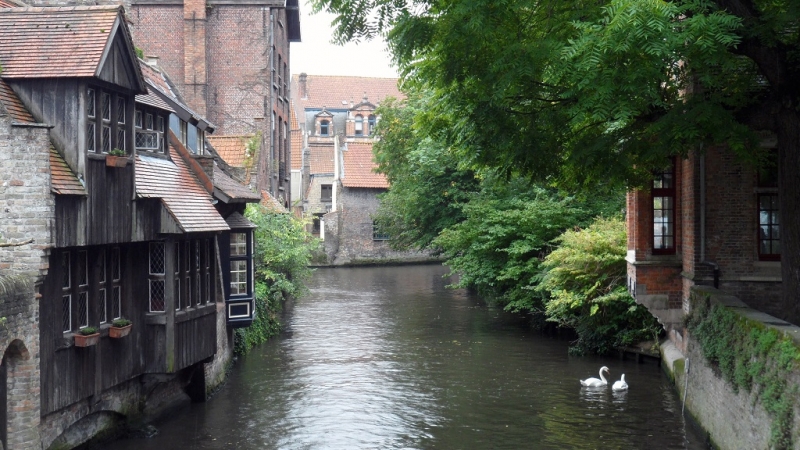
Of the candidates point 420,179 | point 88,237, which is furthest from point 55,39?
point 420,179

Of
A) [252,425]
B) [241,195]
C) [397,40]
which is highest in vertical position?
[397,40]

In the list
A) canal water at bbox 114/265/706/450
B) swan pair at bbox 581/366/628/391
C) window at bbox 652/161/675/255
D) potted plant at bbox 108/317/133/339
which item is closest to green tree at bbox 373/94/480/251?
canal water at bbox 114/265/706/450

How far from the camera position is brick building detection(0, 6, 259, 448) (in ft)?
38.7

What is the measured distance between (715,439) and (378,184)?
4437 centimetres

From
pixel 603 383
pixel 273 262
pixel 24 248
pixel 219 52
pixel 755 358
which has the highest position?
pixel 219 52

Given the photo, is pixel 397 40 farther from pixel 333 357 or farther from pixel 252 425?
pixel 333 357

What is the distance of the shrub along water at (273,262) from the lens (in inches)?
1003

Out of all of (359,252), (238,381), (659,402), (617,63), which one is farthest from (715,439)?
(359,252)

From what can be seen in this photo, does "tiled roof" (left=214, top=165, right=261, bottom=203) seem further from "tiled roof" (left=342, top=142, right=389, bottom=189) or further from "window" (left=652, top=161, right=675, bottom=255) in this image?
"tiled roof" (left=342, top=142, right=389, bottom=189)

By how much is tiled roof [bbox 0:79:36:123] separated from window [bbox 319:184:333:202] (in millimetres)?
48578

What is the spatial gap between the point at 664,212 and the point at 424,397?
634cm

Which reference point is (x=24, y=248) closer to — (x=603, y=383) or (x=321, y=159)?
(x=603, y=383)

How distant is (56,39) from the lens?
13.3m

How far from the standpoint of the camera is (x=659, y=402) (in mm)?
18047
